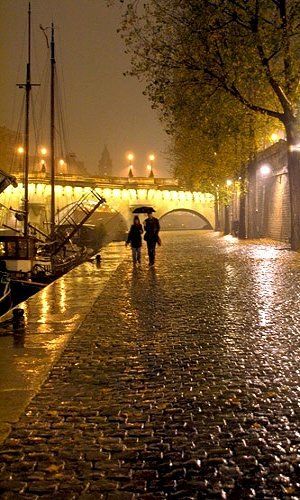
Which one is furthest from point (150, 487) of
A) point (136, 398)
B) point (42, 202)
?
point (42, 202)

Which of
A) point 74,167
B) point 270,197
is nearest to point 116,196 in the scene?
point 270,197

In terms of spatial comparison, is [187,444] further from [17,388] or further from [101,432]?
[17,388]

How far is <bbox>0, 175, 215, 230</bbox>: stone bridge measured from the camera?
2443 inches

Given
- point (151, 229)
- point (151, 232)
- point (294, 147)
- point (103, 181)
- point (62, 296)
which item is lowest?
point (62, 296)

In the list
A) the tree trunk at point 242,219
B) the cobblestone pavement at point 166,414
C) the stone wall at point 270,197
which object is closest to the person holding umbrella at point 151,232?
the cobblestone pavement at point 166,414

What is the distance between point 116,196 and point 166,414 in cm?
6391

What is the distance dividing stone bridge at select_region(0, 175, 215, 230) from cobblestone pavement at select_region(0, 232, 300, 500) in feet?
173

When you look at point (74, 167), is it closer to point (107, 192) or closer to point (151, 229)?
point (107, 192)

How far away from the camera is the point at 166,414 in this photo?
470cm

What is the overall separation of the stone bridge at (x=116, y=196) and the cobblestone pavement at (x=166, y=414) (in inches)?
2072

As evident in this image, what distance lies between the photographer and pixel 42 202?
63.1m

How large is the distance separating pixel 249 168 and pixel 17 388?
3004cm

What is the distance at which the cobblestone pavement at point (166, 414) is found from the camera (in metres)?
3.51

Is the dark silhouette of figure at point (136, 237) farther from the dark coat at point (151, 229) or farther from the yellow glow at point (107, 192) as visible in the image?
the yellow glow at point (107, 192)
